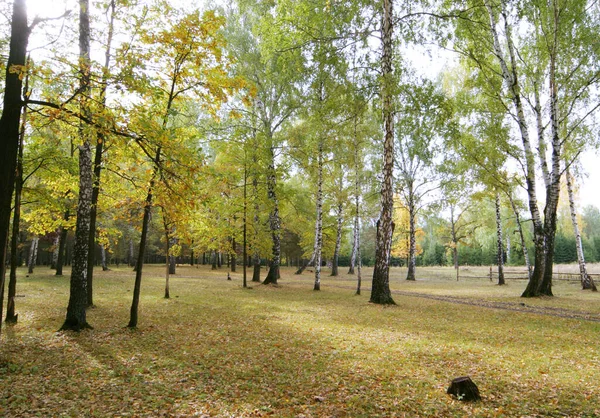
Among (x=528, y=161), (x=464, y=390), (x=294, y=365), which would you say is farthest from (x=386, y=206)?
(x=464, y=390)

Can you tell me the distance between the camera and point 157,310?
10594 mm

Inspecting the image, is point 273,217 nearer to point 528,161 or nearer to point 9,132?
point 528,161

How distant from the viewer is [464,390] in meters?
4.32

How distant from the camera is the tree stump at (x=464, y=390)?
4281 millimetres

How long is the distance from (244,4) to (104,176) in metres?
12.2

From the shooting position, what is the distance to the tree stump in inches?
169

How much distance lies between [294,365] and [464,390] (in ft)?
8.66

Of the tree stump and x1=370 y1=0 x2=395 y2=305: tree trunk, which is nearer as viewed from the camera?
the tree stump

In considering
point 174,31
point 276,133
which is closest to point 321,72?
point 174,31

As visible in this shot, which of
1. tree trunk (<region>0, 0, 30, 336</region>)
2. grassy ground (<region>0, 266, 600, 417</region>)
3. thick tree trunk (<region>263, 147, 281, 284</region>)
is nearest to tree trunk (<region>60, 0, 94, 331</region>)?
grassy ground (<region>0, 266, 600, 417</region>)

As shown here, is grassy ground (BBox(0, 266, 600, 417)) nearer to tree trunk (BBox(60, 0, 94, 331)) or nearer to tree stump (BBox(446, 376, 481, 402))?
tree stump (BBox(446, 376, 481, 402))

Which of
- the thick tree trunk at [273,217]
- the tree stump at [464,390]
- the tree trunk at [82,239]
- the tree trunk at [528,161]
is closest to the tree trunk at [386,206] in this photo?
the tree trunk at [528,161]

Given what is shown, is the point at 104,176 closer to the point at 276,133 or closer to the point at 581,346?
the point at 276,133

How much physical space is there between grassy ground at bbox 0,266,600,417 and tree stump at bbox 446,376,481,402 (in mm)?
126
